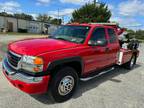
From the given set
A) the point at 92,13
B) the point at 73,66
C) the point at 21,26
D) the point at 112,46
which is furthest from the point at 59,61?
the point at 21,26

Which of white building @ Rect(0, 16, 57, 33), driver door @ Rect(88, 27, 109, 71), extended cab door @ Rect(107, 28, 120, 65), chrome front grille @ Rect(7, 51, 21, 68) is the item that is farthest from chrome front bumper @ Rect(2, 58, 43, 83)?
white building @ Rect(0, 16, 57, 33)

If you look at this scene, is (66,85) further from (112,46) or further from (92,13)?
(92,13)

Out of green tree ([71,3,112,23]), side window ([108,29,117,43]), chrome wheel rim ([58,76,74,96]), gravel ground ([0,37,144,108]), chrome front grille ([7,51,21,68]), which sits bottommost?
gravel ground ([0,37,144,108])

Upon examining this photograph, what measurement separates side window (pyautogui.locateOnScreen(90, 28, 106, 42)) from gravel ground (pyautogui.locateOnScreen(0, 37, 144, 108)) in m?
1.51

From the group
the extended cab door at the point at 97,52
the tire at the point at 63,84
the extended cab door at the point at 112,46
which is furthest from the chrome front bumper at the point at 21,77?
the extended cab door at the point at 112,46

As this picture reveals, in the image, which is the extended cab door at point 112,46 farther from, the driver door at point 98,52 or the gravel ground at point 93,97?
the gravel ground at point 93,97

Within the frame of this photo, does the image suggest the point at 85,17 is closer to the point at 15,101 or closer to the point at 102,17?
the point at 102,17

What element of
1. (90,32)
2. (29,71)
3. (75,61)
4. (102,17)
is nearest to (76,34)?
(90,32)

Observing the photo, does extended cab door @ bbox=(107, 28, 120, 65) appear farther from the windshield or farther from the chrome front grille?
the chrome front grille

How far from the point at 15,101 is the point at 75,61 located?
171cm

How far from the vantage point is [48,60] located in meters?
3.43

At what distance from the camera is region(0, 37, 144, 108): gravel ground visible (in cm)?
389

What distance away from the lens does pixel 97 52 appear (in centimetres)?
482

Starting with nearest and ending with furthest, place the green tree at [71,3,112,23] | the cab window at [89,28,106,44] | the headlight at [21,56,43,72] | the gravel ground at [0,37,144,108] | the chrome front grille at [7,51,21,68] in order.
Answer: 1. the headlight at [21,56,43,72]
2. the chrome front grille at [7,51,21,68]
3. the gravel ground at [0,37,144,108]
4. the cab window at [89,28,106,44]
5. the green tree at [71,3,112,23]
